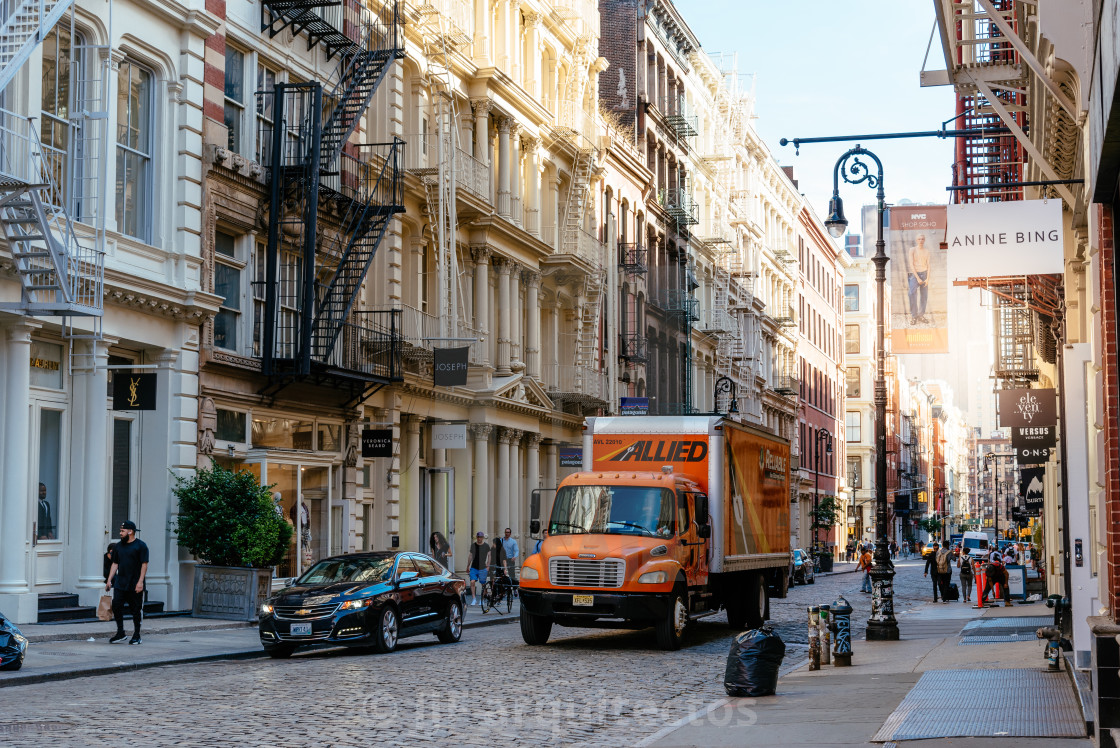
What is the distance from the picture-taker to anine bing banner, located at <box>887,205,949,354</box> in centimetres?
1983

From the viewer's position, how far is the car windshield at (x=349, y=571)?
20031 mm

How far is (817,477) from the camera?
75.8 meters

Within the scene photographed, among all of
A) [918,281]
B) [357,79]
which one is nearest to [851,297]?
[357,79]

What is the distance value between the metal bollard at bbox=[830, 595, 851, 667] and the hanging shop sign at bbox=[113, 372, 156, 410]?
1166cm

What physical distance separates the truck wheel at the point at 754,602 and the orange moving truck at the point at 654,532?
3 cm

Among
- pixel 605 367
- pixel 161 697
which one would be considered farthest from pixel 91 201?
pixel 605 367

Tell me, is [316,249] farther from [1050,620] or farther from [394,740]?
[394,740]

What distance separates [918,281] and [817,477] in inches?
2224

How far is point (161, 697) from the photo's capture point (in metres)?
14.2

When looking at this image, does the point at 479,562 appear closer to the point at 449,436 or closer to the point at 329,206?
the point at 449,436

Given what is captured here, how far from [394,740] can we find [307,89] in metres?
18.5

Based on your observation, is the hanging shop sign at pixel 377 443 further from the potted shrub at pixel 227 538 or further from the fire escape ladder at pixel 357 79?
the potted shrub at pixel 227 538

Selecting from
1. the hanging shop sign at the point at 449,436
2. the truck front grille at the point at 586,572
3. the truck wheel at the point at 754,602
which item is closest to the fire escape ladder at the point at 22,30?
the truck front grille at the point at 586,572

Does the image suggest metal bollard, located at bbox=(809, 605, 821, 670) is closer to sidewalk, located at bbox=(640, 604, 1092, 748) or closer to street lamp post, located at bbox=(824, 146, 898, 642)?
sidewalk, located at bbox=(640, 604, 1092, 748)
